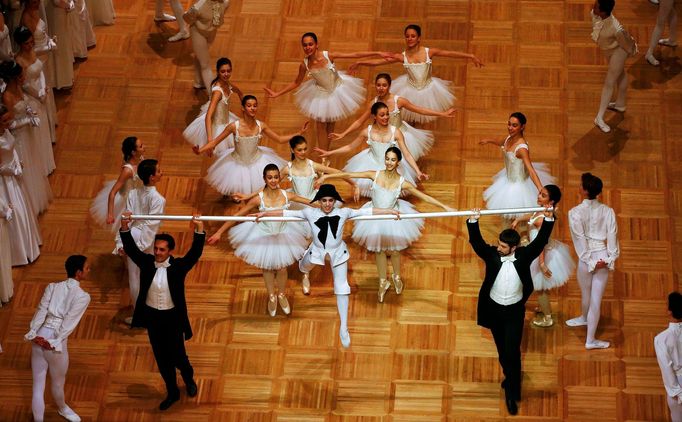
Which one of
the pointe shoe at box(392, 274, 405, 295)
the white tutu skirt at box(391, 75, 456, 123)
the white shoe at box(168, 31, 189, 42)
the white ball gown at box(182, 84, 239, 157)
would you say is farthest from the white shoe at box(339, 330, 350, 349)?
the white shoe at box(168, 31, 189, 42)

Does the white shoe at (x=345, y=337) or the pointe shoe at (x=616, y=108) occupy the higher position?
the pointe shoe at (x=616, y=108)

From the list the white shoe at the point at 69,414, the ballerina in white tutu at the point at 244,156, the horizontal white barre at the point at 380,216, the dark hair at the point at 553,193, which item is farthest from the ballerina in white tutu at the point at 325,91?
the white shoe at the point at 69,414

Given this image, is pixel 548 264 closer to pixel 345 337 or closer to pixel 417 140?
pixel 345 337

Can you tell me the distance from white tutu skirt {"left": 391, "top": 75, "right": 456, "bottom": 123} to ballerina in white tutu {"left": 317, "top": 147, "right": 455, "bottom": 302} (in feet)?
3.08

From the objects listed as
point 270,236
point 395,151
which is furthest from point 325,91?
point 270,236

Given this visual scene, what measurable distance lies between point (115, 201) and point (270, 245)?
105 centimetres

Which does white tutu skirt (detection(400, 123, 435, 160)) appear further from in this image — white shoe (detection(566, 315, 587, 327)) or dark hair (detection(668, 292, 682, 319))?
dark hair (detection(668, 292, 682, 319))

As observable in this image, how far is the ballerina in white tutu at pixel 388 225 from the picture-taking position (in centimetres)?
852

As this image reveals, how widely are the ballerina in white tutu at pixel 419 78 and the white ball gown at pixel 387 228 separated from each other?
42.1 inches

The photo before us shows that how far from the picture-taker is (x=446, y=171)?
383 inches

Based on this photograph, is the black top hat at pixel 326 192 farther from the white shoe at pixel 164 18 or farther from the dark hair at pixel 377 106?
the white shoe at pixel 164 18

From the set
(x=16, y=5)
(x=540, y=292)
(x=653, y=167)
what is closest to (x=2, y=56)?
(x=16, y=5)

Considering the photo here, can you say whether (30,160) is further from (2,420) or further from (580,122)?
(580,122)

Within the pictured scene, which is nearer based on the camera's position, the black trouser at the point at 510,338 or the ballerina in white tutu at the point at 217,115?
the black trouser at the point at 510,338
